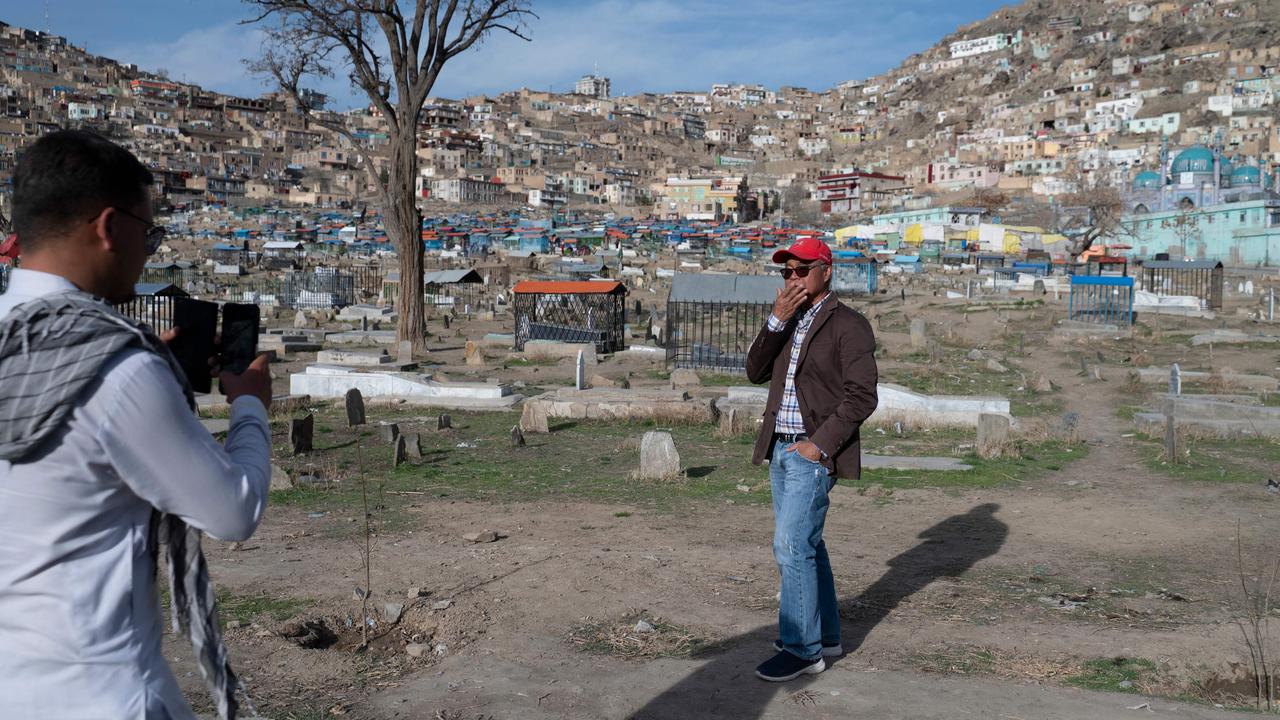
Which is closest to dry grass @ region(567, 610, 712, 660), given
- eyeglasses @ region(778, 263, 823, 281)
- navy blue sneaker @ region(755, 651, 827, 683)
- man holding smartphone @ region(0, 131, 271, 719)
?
navy blue sneaker @ region(755, 651, 827, 683)

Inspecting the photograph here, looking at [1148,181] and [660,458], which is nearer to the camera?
[660,458]

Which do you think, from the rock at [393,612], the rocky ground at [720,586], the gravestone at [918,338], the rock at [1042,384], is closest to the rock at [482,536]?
the rocky ground at [720,586]

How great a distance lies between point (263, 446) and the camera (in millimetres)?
1973

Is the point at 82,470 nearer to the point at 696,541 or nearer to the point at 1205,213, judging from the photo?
the point at 696,541

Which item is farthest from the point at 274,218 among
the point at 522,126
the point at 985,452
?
the point at 985,452

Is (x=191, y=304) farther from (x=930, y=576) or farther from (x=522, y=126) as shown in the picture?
(x=522, y=126)

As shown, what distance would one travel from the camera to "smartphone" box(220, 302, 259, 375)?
7.01ft

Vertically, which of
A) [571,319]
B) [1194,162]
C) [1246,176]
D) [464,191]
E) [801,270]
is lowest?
[571,319]

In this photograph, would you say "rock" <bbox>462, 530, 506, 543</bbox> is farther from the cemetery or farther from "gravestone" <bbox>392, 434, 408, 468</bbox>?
"gravestone" <bbox>392, 434, 408, 468</bbox>

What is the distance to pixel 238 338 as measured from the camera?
2.16 meters

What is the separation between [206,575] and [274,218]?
117493 mm

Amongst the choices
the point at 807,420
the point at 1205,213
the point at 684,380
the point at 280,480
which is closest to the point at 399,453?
the point at 280,480

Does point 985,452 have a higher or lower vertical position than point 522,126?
lower

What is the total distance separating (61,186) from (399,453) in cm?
842
